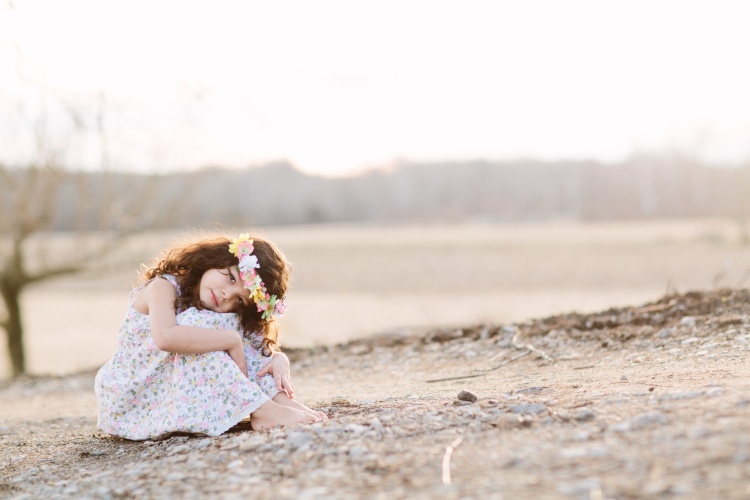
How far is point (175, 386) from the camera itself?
3926 millimetres

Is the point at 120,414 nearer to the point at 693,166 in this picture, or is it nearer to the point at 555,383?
the point at 555,383

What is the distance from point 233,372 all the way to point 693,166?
5959 centimetres

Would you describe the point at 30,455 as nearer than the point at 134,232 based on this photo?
Yes

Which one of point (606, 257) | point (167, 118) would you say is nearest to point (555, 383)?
point (167, 118)

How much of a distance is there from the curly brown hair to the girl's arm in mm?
129

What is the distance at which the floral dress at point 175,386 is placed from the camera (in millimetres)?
3797

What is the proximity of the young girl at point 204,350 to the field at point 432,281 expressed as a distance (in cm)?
482

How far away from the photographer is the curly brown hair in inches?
160

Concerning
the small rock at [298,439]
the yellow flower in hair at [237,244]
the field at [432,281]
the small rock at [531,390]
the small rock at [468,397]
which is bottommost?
the field at [432,281]

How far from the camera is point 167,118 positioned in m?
11.4

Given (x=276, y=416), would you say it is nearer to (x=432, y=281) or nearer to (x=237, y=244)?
(x=237, y=244)

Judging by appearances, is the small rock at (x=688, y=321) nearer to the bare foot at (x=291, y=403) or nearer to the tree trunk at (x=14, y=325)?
the bare foot at (x=291, y=403)

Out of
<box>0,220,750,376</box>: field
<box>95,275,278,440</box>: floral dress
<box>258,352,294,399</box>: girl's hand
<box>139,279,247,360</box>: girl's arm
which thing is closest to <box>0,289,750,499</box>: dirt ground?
<box>95,275,278,440</box>: floral dress

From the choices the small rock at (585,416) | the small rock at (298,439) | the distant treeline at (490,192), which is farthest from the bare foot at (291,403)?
the distant treeline at (490,192)
